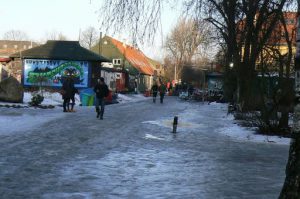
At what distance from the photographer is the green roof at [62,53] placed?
4066cm

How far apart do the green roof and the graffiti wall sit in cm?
39

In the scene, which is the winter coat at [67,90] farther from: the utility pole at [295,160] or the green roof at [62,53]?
the utility pole at [295,160]

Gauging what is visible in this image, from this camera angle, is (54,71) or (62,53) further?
(62,53)

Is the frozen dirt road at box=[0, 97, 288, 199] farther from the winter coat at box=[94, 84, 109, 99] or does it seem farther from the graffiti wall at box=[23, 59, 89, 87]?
the graffiti wall at box=[23, 59, 89, 87]

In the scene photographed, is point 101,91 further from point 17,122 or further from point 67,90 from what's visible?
point 17,122

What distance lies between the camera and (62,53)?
136ft

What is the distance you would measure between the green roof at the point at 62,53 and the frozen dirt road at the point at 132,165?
24298 millimetres

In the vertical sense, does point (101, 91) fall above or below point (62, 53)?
below

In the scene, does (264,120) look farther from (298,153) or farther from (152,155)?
(298,153)

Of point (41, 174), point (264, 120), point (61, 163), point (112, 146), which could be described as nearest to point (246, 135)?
point (264, 120)

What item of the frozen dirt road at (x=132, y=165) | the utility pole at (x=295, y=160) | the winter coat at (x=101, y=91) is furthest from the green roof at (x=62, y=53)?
the utility pole at (x=295, y=160)

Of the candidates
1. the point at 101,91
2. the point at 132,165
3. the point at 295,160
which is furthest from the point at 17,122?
the point at 295,160

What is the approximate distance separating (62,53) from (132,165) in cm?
3250

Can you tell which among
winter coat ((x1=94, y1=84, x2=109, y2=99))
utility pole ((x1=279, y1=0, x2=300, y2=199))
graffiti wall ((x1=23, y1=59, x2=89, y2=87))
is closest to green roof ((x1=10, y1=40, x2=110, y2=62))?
graffiti wall ((x1=23, y1=59, x2=89, y2=87))
